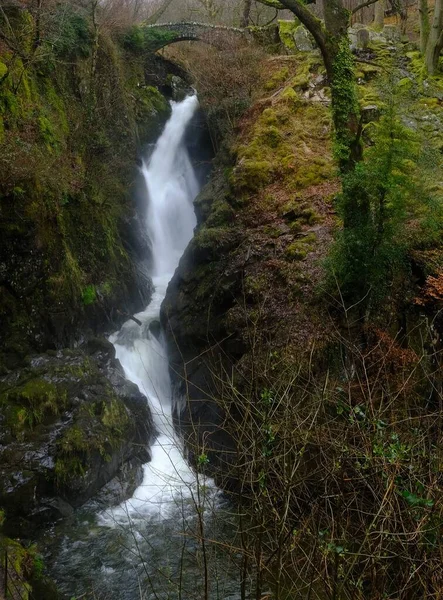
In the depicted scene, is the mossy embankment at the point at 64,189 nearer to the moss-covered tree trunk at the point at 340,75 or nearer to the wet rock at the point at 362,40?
the moss-covered tree trunk at the point at 340,75

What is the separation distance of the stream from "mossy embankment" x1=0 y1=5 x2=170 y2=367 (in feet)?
3.25

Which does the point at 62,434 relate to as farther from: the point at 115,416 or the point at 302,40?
the point at 302,40

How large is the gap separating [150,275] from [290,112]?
20.2ft

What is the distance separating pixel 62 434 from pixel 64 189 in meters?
5.41

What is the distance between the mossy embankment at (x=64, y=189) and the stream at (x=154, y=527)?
3.25 feet

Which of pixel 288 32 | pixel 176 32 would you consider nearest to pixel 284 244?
pixel 288 32

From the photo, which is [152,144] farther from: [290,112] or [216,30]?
[290,112]

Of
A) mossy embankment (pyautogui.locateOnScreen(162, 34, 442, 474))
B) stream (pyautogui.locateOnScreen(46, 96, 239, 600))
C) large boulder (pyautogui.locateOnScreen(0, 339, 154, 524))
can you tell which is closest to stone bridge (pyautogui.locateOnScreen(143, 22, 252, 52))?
mossy embankment (pyautogui.locateOnScreen(162, 34, 442, 474))

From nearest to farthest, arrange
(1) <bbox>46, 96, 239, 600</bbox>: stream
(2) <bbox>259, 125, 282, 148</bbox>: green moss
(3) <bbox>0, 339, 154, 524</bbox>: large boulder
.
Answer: (1) <bbox>46, 96, 239, 600</bbox>: stream, (3) <bbox>0, 339, 154, 524</bbox>: large boulder, (2) <bbox>259, 125, 282, 148</bbox>: green moss

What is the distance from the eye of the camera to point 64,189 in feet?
34.9

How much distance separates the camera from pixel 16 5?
34.0ft

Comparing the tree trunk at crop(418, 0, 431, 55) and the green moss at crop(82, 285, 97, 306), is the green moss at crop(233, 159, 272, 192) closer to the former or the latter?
the green moss at crop(82, 285, 97, 306)

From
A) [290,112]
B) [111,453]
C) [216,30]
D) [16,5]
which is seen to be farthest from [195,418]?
[216,30]

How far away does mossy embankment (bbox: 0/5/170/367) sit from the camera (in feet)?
29.6
